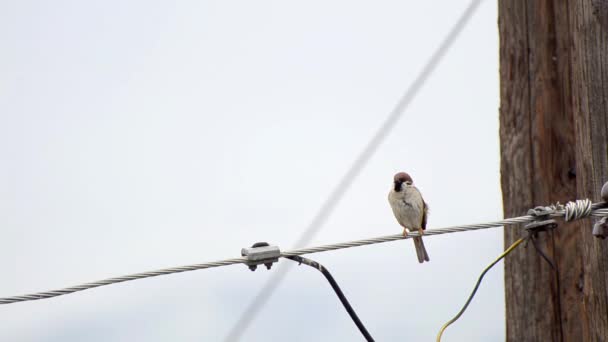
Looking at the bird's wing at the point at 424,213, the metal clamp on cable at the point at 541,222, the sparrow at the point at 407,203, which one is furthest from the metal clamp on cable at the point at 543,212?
the bird's wing at the point at 424,213

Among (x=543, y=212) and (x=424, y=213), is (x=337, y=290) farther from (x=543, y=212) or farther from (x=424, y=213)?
(x=424, y=213)

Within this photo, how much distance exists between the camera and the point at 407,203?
24.1ft

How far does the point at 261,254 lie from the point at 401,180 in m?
3.88

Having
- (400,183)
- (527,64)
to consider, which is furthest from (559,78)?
(400,183)

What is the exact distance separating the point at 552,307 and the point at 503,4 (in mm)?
1399

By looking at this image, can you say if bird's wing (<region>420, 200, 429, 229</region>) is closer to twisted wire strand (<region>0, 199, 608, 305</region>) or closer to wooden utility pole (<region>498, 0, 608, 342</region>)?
wooden utility pole (<region>498, 0, 608, 342</region>)

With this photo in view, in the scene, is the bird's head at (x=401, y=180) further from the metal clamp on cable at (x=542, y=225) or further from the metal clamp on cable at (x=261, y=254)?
the metal clamp on cable at (x=261, y=254)

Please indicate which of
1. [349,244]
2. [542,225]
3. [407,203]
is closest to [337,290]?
[349,244]

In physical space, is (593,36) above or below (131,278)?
above

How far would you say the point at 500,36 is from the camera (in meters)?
4.53

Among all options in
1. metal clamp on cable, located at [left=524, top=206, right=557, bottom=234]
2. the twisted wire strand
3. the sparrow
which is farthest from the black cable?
the sparrow

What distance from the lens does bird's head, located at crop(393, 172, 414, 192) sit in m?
7.38

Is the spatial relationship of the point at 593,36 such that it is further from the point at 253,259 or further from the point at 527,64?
the point at 253,259

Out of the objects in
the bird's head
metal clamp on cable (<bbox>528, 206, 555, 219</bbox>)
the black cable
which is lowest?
the black cable
